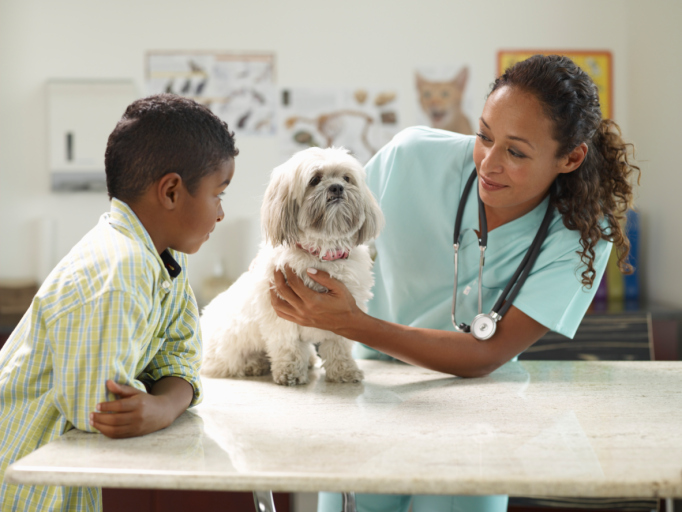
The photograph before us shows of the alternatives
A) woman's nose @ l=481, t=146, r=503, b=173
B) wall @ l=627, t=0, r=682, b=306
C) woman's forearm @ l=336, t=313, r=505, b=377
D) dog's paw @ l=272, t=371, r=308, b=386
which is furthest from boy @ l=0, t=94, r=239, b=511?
wall @ l=627, t=0, r=682, b=306

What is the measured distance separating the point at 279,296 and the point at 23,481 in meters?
0.61

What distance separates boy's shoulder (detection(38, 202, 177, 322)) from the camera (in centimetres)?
81

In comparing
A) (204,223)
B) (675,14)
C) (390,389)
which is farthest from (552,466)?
(675,14)

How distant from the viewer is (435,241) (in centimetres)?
148

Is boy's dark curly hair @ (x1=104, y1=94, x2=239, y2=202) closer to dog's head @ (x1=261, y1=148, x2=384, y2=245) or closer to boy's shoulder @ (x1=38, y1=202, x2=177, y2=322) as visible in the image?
boy's shoulder @ (x1=38, y1=202, x2=177, y2=322)

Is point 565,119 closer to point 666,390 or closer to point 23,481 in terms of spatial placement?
point 666,390

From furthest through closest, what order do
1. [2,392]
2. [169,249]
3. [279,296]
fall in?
[279,296], [169,249], [2,392]

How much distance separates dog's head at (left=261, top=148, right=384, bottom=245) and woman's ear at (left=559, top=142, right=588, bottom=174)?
1.39 ft

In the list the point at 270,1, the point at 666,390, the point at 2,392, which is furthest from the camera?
the point at 270,1

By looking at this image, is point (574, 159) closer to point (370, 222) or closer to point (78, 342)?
point (370, 222)

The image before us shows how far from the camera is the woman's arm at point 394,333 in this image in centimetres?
120

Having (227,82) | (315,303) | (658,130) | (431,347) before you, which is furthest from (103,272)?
(658,130)

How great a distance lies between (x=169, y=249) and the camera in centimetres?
101

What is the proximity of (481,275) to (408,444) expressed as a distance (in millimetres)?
617
